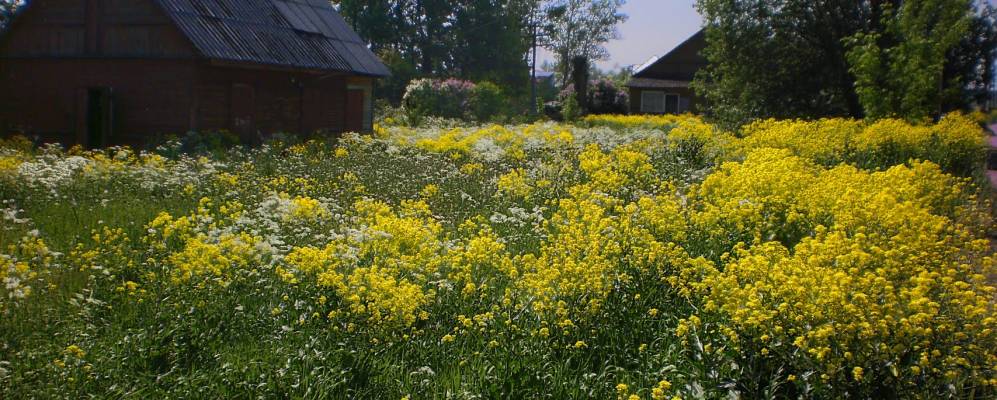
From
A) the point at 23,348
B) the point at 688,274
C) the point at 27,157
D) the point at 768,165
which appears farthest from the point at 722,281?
the point at 27,157

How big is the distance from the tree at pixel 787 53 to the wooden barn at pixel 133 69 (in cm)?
1308

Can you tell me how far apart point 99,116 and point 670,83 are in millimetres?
37173

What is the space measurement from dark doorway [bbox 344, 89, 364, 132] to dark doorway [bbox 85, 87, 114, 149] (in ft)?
25.1

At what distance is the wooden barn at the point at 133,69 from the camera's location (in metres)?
20.0

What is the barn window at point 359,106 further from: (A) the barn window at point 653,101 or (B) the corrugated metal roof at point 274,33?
(A) the barn window at point 653,101

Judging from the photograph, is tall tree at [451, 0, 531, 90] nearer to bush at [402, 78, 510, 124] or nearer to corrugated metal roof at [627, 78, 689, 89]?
corrugated metal roof at [627, 78, 689, 89]

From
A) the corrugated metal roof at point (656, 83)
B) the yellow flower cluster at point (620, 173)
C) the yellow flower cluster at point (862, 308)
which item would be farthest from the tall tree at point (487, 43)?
the yellow flower cluster at point (862, 308)

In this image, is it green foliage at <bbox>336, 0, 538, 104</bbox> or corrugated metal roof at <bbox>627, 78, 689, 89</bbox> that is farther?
green foliage at <bbox>336, 0, 538, 104</bbox>

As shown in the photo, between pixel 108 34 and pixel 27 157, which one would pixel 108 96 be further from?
pixel 27 157

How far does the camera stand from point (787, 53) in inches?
1056

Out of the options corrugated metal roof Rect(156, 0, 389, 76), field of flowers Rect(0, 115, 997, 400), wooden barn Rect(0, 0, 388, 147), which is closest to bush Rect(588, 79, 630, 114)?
corrugated metal roof Rect(156, 0, 389, 76)

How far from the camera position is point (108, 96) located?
20.3m

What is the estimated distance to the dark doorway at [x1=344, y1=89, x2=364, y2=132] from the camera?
88.6 feet

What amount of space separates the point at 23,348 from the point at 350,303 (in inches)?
76.1
